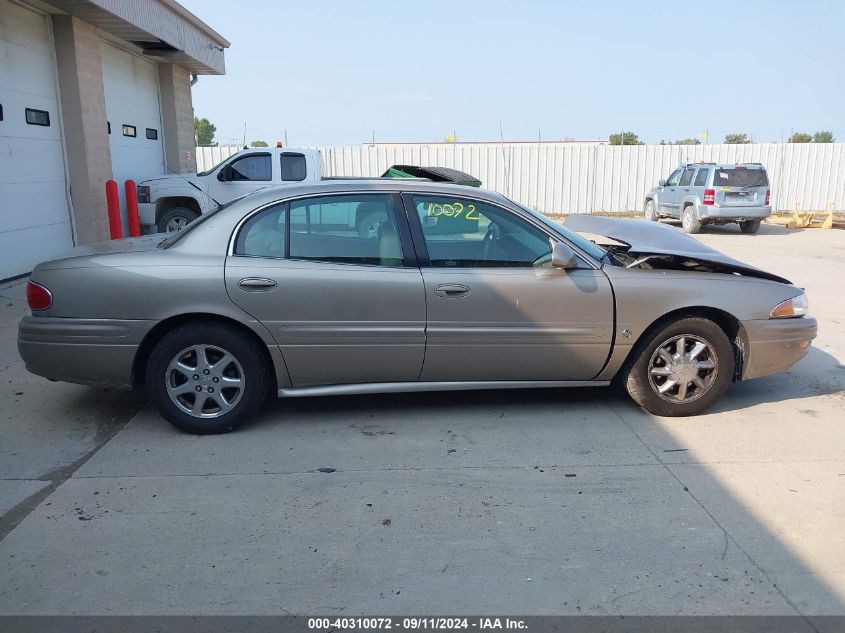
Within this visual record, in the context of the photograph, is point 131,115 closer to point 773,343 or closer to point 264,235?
point 264,235

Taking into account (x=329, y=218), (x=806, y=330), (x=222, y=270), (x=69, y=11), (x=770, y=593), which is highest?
(x=69, y=11)

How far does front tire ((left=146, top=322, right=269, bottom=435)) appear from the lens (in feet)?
14.5

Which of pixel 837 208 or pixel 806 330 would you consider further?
pixel 837 208

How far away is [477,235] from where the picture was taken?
469cm

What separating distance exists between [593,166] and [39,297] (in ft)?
71.2

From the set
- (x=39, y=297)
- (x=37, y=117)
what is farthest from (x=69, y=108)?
(x=39, y=297)

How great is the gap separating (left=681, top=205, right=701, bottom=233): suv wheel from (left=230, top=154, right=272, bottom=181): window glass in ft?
36.0

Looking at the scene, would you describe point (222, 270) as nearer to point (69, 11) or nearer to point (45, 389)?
point (45, 389)

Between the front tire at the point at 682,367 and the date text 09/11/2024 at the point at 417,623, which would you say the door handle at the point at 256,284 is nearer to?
the date text 09/11/2024 at the point at 417,623

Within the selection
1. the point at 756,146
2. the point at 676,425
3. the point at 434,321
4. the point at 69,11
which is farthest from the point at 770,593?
the point at 756,146

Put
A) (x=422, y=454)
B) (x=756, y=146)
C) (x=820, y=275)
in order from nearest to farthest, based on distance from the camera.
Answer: (x=422, y=454)
(x=820, y=275)
(x=756, y=146)

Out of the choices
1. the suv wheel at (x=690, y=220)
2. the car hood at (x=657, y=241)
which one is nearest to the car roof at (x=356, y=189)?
the car hood at (x=657, y=241)

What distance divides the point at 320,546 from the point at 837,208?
26571 mm

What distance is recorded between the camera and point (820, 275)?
11.2 m
